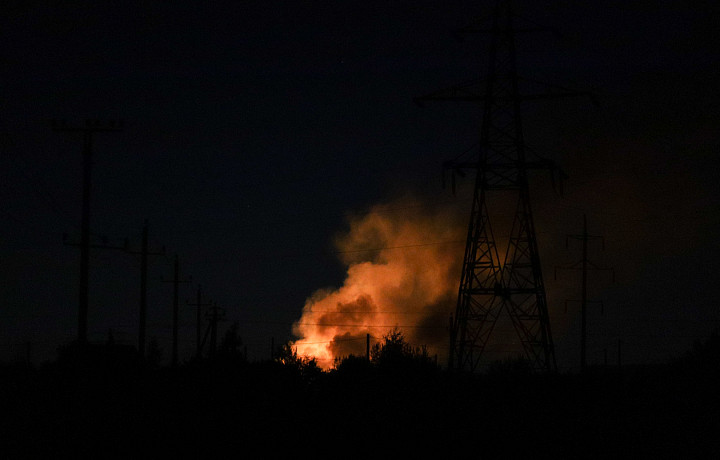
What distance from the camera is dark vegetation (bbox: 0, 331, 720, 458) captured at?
28734mm

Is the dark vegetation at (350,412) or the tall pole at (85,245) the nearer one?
the dark vegetation at (350,412)

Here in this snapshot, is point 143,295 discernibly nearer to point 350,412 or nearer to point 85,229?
point 85,229

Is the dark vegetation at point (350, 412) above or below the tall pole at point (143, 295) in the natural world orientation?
below

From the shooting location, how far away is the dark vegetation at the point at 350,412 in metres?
28.7

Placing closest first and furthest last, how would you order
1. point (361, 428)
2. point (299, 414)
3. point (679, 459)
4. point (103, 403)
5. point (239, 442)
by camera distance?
point (679, 459) → point (239, 442) → point (361, 428) → point (299, 414) → point (103, 403)

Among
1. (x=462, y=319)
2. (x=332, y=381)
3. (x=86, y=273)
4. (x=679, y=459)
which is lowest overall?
(x=679, y=459)

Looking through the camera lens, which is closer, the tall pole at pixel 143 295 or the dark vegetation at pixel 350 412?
the dark vegetation at pixel 350 412

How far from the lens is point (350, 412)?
3484cm

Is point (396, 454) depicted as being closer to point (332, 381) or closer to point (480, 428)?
point (480, 428)

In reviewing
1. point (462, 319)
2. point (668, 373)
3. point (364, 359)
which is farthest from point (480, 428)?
point (668, 373)

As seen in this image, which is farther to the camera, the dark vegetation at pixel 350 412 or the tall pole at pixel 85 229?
the tall pole at pixel 85 229

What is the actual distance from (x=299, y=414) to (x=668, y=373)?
2690 cm

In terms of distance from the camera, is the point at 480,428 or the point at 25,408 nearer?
the point at 480,428

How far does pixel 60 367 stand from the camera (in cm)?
5297
